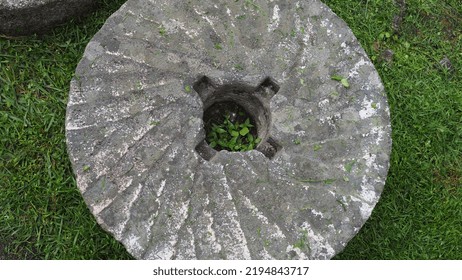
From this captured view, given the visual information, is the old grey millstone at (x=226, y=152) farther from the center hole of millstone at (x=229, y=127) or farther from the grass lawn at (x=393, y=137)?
the grass lawn at (x=393, y=137)

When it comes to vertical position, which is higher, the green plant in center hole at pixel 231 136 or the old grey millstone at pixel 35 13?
the old grey millstone at pixel 35 13

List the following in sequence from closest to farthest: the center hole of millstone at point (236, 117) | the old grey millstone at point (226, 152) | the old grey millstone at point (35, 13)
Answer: the old grey millstone at point (226, 152) → the center hole of millstone at point (236, 117) → the old grey millstone at point (35, 13)

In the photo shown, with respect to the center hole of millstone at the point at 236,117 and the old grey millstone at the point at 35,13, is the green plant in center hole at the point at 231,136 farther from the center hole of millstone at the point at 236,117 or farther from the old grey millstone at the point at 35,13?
the old grey millstone at the point at 35,13

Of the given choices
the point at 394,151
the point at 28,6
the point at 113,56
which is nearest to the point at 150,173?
the point at 113,56

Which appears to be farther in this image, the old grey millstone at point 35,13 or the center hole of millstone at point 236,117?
the old grey millstone at point 35,13

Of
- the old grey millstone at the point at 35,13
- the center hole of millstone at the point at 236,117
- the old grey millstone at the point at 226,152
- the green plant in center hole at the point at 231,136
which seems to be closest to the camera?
the old grey millstone at the point at 226,152

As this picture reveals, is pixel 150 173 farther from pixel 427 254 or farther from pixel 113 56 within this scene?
pixel 427 254

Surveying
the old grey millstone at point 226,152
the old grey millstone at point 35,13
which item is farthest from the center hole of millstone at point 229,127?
the old grey millstone at point 35,13
